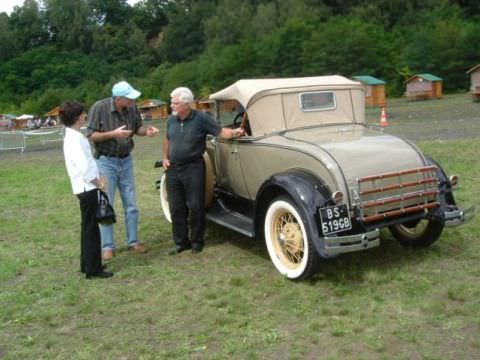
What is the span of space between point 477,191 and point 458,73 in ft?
134

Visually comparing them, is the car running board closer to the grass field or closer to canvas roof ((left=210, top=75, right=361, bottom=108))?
the grass field

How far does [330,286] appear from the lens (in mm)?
4551

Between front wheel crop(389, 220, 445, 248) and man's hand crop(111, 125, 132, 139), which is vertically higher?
man's hand crop(111, 125, 132, 139)

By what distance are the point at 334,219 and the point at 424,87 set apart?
3555 centimetres

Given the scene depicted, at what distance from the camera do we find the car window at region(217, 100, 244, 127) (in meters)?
6.05

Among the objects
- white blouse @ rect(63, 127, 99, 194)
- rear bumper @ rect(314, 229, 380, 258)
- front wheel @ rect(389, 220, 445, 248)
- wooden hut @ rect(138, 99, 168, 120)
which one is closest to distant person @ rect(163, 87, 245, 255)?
white blouse @ rect(63, 127, 99, 194)

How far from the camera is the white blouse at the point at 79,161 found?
194 inches

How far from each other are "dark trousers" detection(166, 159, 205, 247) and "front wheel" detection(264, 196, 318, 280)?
1.01 metres

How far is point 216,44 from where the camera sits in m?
80.7

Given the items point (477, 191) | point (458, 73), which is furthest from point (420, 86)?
point (477, 191)

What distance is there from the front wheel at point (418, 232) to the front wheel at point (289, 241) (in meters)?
1.05

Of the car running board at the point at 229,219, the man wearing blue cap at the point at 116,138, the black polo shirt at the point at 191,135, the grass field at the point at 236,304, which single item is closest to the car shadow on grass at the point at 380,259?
the grass field at the point at 236,304

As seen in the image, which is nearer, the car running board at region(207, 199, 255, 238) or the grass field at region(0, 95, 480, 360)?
the grass field at region(0, 95, 480, 360)

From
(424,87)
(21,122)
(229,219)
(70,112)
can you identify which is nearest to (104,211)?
(70,112)
